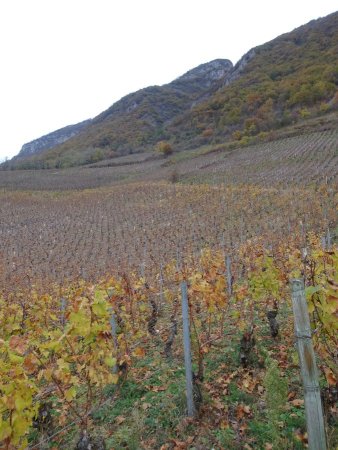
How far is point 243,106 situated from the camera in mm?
93812

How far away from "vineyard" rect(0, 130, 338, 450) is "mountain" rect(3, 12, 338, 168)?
44.3 metres

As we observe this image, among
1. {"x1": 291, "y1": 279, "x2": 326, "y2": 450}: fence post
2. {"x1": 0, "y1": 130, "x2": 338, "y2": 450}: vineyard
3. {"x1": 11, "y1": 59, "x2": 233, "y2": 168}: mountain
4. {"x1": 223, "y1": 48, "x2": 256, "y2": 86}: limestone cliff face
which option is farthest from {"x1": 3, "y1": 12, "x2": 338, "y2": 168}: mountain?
{"x1": 291, "y1": 279, "x2": 326, "y2": 450}: fence post

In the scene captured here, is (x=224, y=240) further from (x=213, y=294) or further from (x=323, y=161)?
(x=323, y=161)

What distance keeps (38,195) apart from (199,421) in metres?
46.9

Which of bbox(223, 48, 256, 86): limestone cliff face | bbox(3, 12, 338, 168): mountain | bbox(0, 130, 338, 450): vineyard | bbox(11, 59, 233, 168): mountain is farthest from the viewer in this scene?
bbox(223, 48, 256, 86): limestone cliff face

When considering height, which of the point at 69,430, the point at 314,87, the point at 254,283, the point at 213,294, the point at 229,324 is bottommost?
the point at 229,324

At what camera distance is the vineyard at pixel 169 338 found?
11.1 ft

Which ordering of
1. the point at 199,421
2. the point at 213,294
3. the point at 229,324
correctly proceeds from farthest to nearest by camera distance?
1. the point at 229,324
2. the point at 213,294
3. the point at 199,421

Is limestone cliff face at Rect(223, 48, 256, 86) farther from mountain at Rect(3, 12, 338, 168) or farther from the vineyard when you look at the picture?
the vineyard

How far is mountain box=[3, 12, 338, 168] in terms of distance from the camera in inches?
3041

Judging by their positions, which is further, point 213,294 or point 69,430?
point 213,294

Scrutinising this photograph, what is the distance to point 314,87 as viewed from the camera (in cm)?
7894

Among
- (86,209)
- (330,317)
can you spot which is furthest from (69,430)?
(86,209)

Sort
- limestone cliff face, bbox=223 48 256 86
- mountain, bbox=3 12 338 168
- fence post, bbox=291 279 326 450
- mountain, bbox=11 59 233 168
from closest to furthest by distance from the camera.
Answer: fence post, bbox=291 279 326 450 → mountain, bbox=3 12 338 168 → mountain, bbox=11 59 233 168 → limestone cliff face, bbox=223 48 256 86
